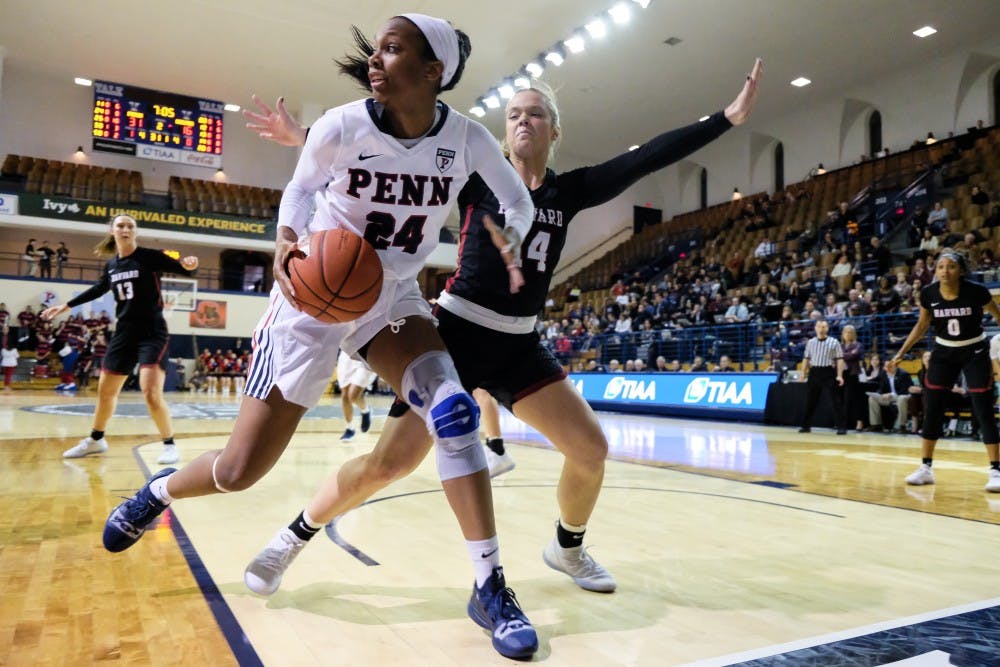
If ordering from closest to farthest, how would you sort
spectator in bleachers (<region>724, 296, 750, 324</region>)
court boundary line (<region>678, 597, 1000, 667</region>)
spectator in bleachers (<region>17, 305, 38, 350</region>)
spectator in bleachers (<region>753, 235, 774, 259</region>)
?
court boundary line (<region>678, 597, 1000, 667</region>)
spectator in bleachers (<region>724, 296, 750, 324</region>)
spectator in bleachers (<region>753, 235, 774, 259</region>)
spectator in bleachers (<region>17, 305, 38, 350</region>)

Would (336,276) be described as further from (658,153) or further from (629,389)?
(629,389)

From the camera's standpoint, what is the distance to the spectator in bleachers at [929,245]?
46.4ft

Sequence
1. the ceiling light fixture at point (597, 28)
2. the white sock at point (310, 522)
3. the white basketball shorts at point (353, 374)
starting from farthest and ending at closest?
the ceiling light fixture at point (597, 28), the white basketball shorts at point (353, 374), the white sock at point (310, 522)

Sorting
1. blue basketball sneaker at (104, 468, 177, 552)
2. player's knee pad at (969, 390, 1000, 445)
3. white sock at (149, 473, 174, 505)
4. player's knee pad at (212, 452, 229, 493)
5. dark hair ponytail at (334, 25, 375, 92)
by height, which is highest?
dark hair ponytail at (334, 25, 375, 92)

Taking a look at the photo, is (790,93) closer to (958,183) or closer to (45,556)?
(958,183)

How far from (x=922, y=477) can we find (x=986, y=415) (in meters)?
0.67

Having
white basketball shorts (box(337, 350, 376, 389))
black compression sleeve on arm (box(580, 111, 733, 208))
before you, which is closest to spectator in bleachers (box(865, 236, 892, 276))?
white basketball shorts (box(337, 350, 376, 389))

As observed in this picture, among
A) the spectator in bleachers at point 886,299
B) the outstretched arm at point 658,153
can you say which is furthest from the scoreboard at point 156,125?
the outstretched arm at point 658,153

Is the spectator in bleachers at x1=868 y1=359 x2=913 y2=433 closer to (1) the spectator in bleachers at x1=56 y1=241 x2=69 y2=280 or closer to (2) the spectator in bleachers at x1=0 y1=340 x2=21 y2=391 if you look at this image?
(2) the spectator in bleachers at x1=0 y1=340 x2=21 y2=391

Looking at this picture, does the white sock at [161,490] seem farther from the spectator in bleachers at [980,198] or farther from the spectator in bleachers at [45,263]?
the spectator in bleachers at [45,263]

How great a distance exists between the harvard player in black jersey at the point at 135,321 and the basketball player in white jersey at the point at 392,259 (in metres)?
3.66

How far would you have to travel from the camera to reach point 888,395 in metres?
11.0

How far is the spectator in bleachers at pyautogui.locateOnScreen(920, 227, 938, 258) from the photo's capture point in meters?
14.2

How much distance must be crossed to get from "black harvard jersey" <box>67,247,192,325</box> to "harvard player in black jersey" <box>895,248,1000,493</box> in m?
→ 6.04
